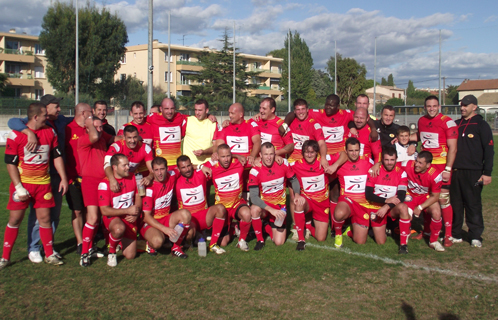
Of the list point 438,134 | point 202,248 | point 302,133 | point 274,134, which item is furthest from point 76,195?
point 438,134

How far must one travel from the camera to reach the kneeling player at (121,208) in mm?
→ 4992

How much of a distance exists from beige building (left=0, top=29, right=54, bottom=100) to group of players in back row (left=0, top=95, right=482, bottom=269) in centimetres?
4044

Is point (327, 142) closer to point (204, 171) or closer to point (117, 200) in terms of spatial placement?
point (204, 171)

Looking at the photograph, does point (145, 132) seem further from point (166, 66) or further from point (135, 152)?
point (166, 66)

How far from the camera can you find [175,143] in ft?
20.8

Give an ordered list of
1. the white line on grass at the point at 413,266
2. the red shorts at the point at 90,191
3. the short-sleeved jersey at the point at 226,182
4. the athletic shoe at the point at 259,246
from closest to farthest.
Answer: the white line on grass at the point at 413,266 → the red shorts at the point at 90,191 → the athletic shoe at the point at 259,246 → the short-sleeved jersey at the point at 226,182

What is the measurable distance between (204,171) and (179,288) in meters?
1.94

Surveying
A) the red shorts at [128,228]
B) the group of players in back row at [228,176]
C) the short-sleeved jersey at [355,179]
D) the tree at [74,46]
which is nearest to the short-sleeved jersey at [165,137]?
the group of players in back row at [228,176]

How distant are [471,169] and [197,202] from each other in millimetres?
4052

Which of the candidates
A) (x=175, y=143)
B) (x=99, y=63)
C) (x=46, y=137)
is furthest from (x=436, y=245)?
(x=99, y=63)

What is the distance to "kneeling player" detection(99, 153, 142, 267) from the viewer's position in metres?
4.99

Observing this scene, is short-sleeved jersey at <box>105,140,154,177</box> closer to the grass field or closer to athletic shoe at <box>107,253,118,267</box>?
athletic shoe at <box>107,253,118,267</box>

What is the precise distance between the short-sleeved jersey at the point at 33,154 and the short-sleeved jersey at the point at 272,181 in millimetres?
2738

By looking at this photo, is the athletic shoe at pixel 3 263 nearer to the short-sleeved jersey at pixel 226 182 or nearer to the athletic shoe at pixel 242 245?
the short-sleeved jersey at pixel 226 182
